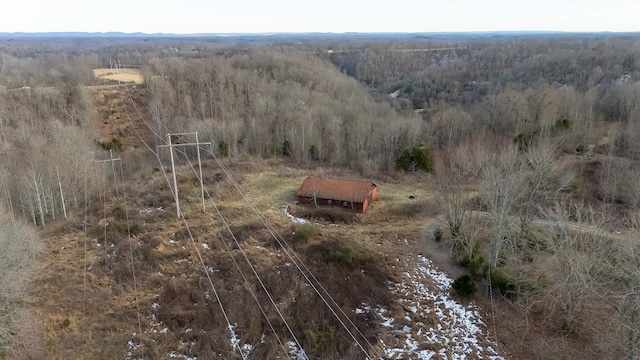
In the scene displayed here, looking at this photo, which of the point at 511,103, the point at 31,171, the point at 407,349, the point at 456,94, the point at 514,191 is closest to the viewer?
the point at 407,349

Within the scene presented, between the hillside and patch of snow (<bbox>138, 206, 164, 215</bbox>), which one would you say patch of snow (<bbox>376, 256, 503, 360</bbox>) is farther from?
patch of snow (<bbox>138, 206, 164, 215</bbox>)

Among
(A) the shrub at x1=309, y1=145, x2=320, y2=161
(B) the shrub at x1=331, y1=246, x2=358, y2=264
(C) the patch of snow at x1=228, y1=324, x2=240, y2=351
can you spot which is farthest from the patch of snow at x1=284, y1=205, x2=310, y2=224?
(A) the shrub at x1=309, y1=145, x2=320, y2=161

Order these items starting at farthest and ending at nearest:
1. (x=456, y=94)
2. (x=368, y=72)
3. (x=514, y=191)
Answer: (x=368, y=72), (x=456, y=94), (x=514, y=191)

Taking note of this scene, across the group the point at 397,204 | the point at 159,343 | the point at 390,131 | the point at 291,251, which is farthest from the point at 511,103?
the point at 159,343

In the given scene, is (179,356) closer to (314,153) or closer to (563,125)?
(314,153)

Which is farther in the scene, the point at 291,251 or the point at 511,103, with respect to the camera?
the point at 511,103

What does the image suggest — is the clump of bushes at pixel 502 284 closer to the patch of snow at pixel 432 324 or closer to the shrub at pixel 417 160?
the patch of snow at pixel 432 324

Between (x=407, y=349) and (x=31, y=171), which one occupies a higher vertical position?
(x=31, y=171)

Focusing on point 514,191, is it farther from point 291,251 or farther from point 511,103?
point 511,103

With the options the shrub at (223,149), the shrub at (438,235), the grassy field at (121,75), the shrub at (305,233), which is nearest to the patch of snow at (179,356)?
the shrub at (305,233)
